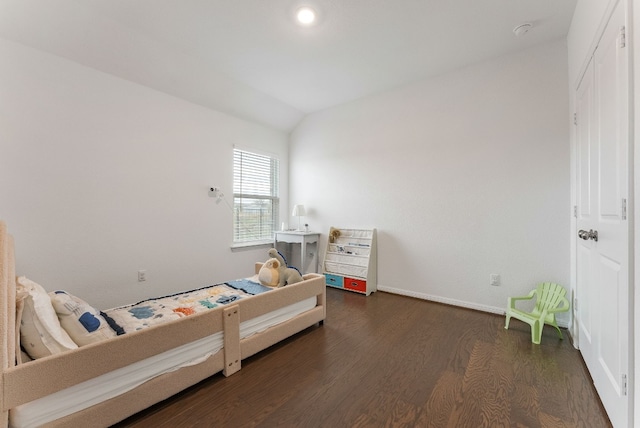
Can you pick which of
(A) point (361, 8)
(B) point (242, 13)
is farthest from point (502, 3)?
(B) point (242, 13)

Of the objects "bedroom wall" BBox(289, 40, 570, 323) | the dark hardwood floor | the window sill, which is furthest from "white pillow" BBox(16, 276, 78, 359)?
"bedroom wall" BBox(289, 40, 570, 323)

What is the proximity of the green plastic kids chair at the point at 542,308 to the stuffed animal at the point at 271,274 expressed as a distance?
7.18 ft

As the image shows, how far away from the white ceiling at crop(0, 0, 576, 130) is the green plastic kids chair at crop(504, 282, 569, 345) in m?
2.40

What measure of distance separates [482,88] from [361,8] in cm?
168

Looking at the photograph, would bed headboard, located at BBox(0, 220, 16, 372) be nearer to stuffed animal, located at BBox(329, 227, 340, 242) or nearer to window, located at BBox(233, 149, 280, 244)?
window, located at BBox(233, 149, 280, 244)

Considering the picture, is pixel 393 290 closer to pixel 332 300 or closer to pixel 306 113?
pixel 332 300

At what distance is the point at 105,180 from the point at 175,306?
161 centimetres

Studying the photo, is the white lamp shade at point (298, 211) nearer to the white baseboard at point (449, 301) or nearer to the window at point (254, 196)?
the window at point (254, 196)

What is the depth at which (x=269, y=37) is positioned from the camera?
2.57m

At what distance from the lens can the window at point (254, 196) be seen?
3.99m

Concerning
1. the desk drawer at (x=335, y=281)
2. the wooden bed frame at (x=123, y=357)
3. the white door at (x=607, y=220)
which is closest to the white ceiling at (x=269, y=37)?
the white door at (x=607, y=220)

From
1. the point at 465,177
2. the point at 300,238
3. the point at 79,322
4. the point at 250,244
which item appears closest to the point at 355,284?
the point at 300,238

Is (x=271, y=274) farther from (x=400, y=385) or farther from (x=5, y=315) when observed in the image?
(x=5, y=315)

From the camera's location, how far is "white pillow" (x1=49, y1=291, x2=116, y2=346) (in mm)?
1403
